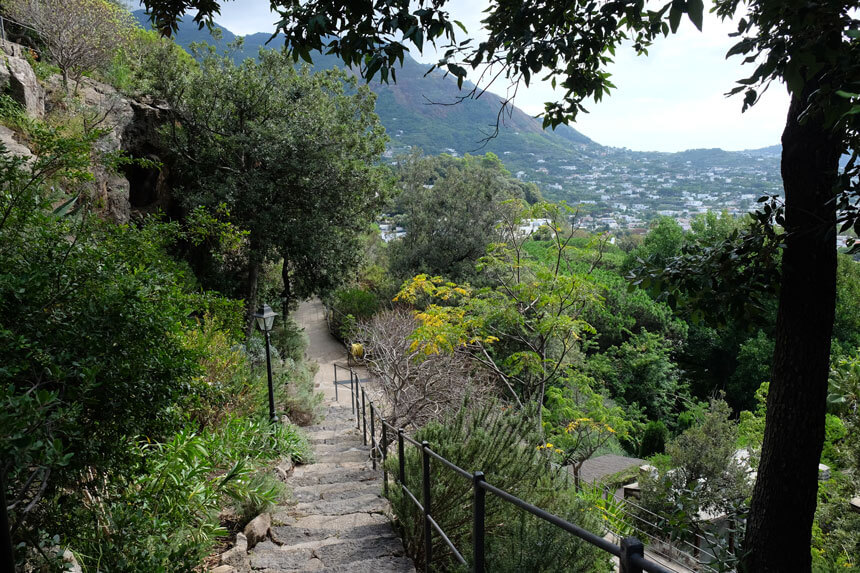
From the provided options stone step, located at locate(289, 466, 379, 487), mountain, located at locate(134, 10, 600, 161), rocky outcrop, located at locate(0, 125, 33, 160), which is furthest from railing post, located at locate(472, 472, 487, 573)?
mountain, located at locate(134, 10, 600, 161)

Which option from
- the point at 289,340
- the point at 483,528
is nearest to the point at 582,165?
the point at 289,340

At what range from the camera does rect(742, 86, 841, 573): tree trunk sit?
292 centimetres

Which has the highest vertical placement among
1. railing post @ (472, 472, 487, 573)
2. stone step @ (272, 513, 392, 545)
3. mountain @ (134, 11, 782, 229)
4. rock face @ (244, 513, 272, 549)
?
mountain @ (134, 11, 782, 229)

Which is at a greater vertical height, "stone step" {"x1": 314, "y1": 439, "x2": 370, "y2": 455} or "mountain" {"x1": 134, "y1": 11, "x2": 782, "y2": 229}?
"mountain" {"x1": 134, "y1": 11, "x2": 782, "y2": 229}

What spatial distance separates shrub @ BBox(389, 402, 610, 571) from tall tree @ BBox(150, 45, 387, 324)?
8930 millimetres

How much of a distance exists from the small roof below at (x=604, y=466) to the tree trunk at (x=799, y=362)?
920 centimetres

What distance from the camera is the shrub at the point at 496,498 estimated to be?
2679mm

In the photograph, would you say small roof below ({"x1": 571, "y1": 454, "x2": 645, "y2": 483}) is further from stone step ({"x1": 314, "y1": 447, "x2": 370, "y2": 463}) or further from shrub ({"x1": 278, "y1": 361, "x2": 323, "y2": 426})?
stone step ({"x1": 314, "y1": 447, "x2": 370, "y2": 463})

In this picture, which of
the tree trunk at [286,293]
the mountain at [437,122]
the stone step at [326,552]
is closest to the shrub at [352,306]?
the tree trunk at [286,293]

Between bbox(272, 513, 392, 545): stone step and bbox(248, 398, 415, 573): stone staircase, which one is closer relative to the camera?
bbox(248, 398, 415, 573): stone staircase

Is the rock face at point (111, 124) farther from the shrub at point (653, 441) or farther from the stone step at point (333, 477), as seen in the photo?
the shrub at point (653, 441)

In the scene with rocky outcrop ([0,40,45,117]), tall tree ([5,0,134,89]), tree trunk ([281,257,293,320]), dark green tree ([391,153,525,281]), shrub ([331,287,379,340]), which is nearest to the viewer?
rocky outcrop ([0,40,45,117])

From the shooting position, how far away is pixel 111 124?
9500 mm

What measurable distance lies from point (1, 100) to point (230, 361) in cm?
437
